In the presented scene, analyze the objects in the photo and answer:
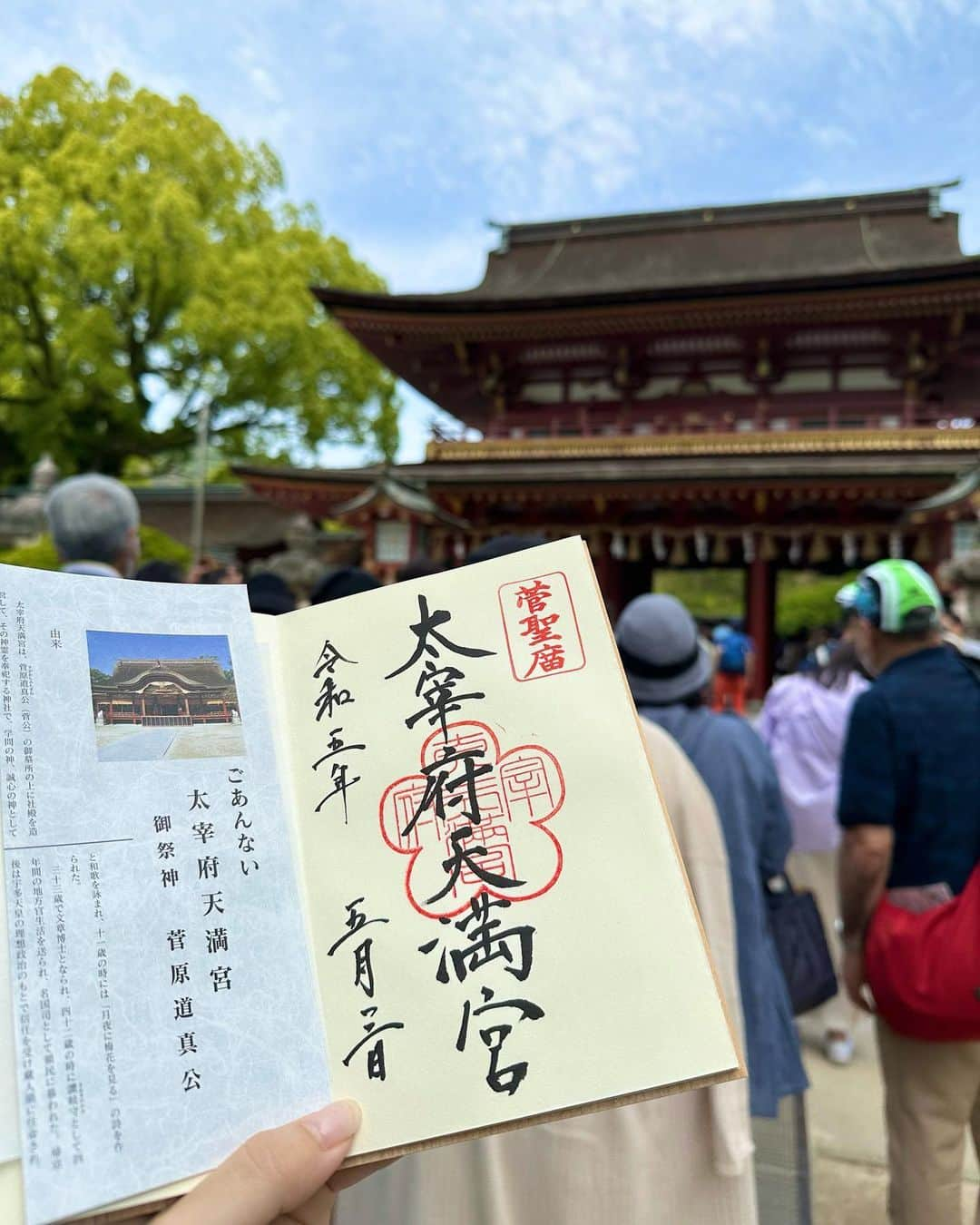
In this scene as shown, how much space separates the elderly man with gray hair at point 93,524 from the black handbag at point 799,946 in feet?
5.35

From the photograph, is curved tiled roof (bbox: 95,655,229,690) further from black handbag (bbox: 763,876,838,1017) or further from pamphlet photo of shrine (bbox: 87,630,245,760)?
black handbag (bbox: 763,876,838,1017)

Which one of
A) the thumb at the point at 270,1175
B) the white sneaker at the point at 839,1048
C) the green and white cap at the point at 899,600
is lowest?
the white sneaker at the point at 839,1048

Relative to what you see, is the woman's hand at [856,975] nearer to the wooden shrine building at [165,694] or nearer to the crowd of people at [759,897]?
the crowd of people at [759,897]

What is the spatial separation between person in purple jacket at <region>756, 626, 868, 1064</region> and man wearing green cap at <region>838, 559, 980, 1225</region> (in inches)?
45.4

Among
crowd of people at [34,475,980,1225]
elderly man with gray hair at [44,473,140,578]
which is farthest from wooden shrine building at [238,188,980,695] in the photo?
elderly man with gray hair at [44,473,140,578]

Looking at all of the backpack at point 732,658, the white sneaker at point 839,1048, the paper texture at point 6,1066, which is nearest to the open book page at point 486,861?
the paper texture at point 6,1066

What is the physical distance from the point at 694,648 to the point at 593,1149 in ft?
2.99

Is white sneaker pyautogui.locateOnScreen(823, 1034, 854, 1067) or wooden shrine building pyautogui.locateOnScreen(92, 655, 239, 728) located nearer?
wooden shrine building pyautogui.locateOnScreen(92, 655, 239, 728)

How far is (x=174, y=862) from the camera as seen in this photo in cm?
59

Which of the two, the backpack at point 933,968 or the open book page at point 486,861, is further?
the backpack at point 933,968

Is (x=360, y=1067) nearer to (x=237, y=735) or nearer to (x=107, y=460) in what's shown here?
(x=237, y=735)

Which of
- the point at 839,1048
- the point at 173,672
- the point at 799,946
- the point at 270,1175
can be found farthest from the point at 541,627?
the point at 839,1048

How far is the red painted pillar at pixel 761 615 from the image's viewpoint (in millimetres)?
9781

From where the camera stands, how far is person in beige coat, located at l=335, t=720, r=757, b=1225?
1135mm
